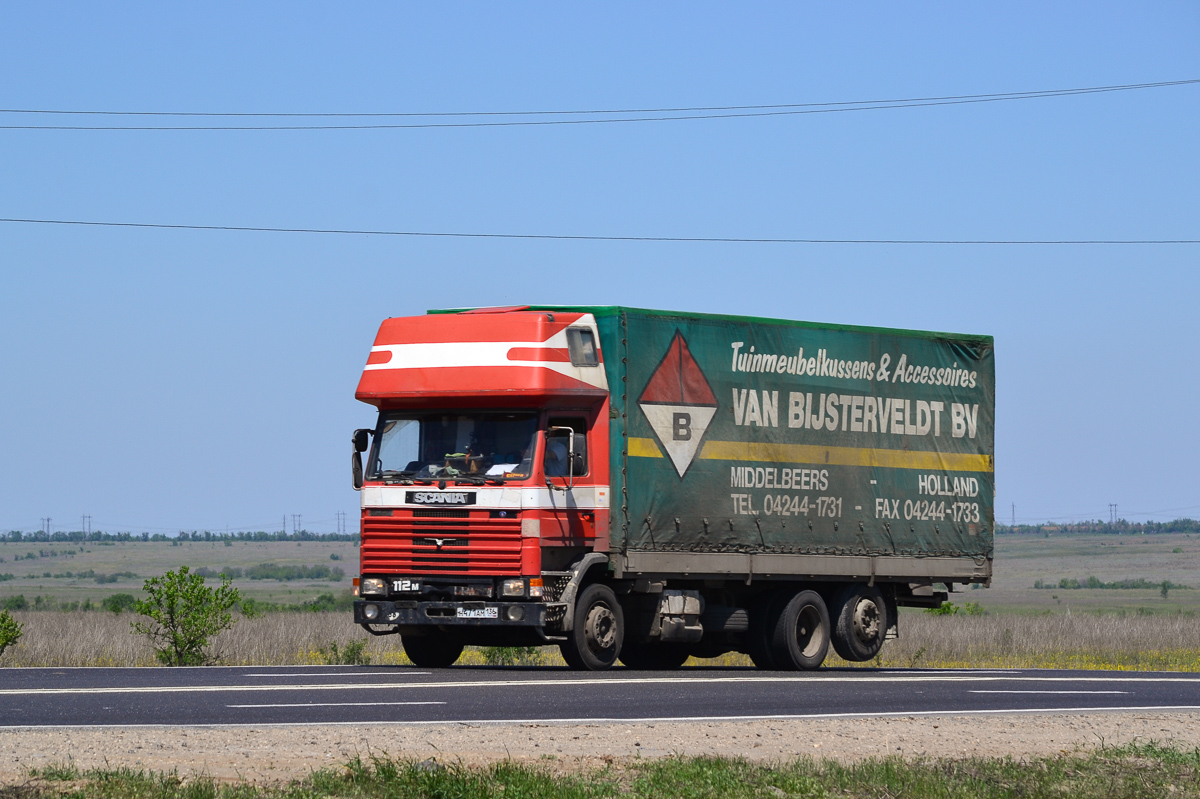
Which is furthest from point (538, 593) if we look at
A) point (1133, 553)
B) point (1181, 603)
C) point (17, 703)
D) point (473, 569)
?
point (1133, 553)

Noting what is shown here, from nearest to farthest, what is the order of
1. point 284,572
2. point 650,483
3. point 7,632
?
point 650,483
point 7,632
point 284,572

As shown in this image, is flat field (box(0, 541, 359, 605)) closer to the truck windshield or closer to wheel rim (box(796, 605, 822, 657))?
wheel rim (box(796, 605, 822, 657))

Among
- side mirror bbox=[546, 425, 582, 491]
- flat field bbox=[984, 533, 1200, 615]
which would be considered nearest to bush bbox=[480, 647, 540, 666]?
side mirror bbox=[546, 425, 582, 491]

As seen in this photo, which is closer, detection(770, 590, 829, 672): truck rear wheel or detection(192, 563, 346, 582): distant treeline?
detection(770, 590, 829, 672): truck rear wheel

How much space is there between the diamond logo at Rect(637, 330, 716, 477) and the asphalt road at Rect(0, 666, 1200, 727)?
2.64m

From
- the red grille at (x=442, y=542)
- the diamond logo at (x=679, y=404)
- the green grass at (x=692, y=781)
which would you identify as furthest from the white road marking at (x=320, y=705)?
the diamond logo at (x=679, y=404)

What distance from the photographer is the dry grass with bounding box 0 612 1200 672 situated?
26.1m

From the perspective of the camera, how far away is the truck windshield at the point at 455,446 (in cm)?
1864

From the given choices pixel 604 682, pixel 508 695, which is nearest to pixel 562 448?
pixel 604 682

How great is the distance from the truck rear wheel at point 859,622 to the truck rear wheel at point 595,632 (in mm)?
3679

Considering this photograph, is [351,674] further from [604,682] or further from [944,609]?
[944,609]

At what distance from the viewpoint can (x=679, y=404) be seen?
774 inches

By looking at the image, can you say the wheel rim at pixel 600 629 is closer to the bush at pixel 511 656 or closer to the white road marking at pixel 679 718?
the white road marking at pixel 679 718

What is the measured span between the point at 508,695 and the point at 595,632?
13.2 ft
